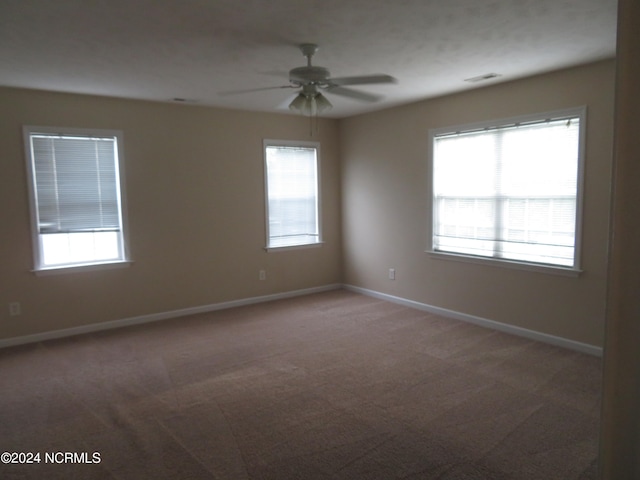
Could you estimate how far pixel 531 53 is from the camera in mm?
3311

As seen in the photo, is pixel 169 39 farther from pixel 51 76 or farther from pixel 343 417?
pixel 343 417

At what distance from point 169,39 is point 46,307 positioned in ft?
10.2

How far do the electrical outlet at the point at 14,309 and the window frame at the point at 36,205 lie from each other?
350mm

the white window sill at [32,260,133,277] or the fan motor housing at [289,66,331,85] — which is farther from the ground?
the fan motor housing at [289,66,331,85]

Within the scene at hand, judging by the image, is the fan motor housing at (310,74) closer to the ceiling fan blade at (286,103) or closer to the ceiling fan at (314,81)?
the ceiling fan at (314,81)

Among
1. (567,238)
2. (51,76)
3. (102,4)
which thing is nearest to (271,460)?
(102,4)

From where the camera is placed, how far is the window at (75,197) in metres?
4.29

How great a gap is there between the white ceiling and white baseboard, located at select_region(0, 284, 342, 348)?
2.44 meters

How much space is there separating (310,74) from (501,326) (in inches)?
125

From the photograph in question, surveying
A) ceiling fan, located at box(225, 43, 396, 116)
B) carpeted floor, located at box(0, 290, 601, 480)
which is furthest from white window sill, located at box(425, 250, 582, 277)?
ceiling fan, located at box(225, 43, 396, 116)

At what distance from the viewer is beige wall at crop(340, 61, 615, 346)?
3658 millimetres

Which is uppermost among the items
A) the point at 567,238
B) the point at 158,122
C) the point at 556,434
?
the point at 158,122

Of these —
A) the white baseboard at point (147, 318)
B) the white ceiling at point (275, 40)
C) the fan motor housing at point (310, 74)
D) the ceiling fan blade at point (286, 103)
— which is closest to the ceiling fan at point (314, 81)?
the fan motor housing at point (310, 74)

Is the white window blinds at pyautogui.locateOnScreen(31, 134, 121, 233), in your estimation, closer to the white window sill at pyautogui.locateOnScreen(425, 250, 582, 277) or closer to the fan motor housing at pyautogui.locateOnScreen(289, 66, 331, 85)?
the fan motor housing at pyautogui.locateOnScreen(289, 66, 331, 85)
